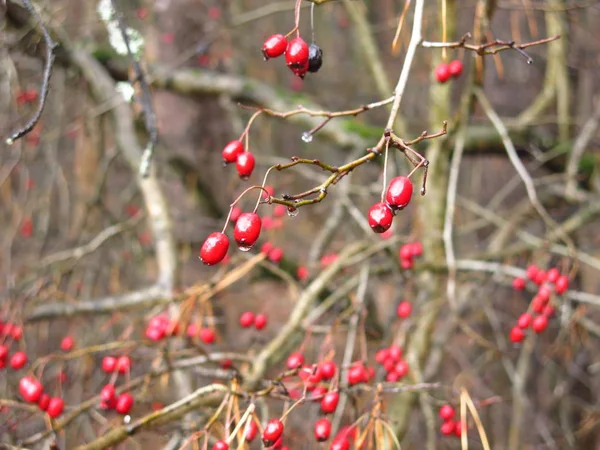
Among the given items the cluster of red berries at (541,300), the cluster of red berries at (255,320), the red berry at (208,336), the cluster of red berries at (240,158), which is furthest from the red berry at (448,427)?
the cluster of red berries at (240,158)

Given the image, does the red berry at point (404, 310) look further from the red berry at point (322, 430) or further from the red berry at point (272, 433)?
the red berry at point (272, 433)

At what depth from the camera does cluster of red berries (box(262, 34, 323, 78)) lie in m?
1.03

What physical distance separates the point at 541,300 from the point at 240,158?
117 centimetres

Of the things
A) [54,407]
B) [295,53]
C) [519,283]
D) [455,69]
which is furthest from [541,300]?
[54,407]

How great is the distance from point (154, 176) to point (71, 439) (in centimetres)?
109

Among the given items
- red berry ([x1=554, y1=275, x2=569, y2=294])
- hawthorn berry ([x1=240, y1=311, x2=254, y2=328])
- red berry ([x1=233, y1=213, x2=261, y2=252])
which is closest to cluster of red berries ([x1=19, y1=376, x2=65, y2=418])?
hawthorn berry ([x1=240, y1=311, x2=254, y2=328])

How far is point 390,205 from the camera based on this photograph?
899 mm

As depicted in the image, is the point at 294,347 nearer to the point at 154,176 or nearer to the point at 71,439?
the point at 154,176

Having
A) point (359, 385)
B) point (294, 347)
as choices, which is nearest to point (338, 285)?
point (294, 347)

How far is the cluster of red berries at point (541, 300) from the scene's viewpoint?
1.85 m

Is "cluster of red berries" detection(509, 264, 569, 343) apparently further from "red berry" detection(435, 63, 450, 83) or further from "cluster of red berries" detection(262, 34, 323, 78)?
"cluster of red berries" detection(262, 34, 323, 78)

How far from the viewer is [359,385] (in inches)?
53.7

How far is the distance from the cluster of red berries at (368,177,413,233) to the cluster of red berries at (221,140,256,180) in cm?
38

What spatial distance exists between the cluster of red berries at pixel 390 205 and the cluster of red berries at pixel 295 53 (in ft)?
0.99
